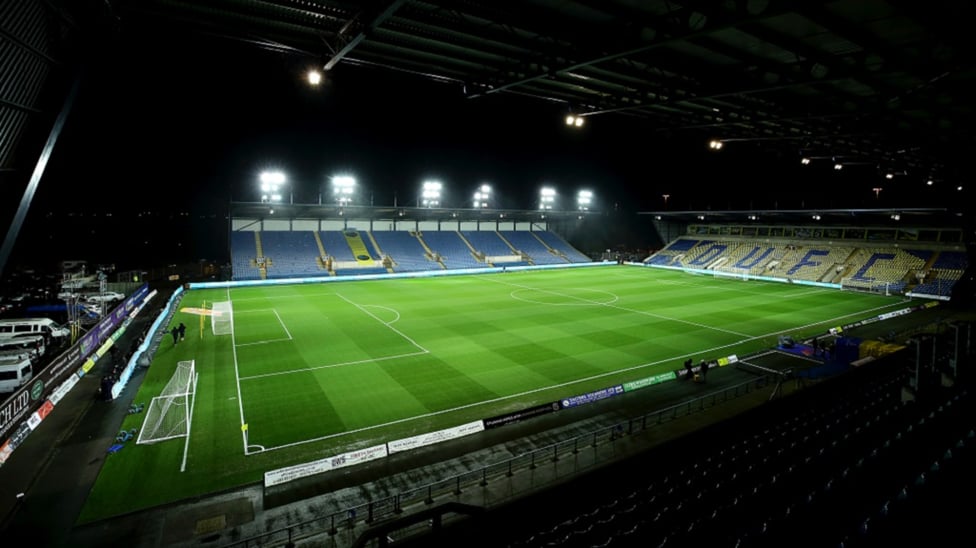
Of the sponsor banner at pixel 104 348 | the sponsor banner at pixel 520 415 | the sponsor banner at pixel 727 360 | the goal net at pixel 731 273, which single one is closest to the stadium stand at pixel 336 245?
the sponsor banner at pixel 104 348

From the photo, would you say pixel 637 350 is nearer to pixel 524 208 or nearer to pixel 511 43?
pixel 511 43

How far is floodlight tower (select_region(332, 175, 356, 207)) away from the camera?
142ft

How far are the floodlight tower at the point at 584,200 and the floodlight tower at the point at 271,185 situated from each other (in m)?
36.2

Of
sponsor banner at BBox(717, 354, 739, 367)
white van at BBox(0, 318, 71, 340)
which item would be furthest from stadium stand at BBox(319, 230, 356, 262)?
sponsor banner at BBox(717, 354, 739, 367)

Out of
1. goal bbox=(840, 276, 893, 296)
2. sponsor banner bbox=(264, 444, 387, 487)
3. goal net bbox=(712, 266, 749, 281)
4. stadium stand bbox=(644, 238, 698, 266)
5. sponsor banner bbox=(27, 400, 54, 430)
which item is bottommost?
sponsor banner bbox=(264, 444, 387, 487)

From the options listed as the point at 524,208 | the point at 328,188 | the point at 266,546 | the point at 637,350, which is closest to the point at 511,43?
the point at 266,546

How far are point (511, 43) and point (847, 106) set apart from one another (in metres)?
12.9

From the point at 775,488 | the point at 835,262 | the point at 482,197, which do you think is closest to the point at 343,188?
the point at 482,197

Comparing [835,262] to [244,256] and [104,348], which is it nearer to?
[104,348]

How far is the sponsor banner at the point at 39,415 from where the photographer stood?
37.8 feet

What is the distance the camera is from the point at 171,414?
13.1 meters

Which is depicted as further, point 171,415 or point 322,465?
point 171,415

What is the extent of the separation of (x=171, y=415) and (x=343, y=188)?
33.7m

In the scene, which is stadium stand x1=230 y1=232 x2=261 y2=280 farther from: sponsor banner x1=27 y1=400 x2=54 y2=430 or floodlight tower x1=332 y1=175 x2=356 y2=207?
sponsor banner x1=27 y1=400 x2=54 y2=430
